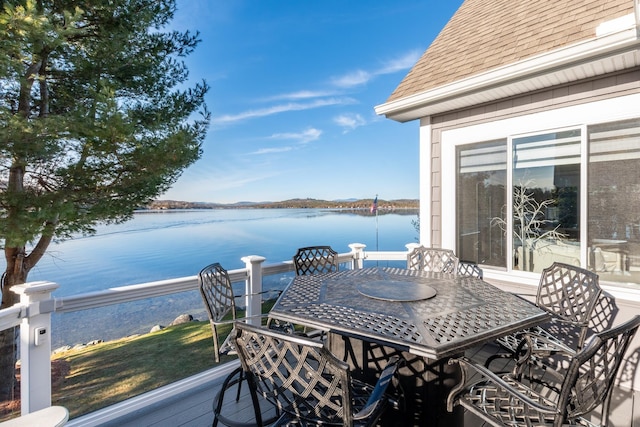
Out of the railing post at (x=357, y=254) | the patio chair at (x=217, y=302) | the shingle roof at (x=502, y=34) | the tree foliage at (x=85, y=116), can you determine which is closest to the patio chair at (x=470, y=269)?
the railing post at (x=357, y=254)

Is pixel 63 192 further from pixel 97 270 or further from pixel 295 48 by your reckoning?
pixel 295 48

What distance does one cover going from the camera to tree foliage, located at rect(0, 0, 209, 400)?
333 cm

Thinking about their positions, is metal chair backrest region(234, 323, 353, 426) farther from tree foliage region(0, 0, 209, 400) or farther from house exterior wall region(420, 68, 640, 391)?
tree foliage region(0, 0, 209, 400)

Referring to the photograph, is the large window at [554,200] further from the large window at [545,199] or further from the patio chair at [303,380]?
the patio chair at [303,380]

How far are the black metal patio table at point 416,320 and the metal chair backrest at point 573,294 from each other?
2.28 feet

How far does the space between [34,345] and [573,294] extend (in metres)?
4.26

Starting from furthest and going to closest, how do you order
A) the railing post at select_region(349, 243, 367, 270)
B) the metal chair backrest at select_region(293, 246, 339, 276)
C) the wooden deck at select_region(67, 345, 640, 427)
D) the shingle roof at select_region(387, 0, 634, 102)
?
the railing post at select_region(349, 243, 367, 270), the metal chair backrest at select_region(293, 246, 339, 276), the shingle roof at select_region(387, 0, 634, 102), the wooden deck at select_region(67, 345, 640, 427)

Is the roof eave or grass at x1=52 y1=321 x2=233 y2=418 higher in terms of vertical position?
the roof eave

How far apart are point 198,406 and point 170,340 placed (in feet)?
10.5

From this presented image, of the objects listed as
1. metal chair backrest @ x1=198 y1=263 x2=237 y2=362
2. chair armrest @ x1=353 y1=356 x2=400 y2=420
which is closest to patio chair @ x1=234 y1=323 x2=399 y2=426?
chair armrest @ x1=353 y1=356 x2=400 y2=420

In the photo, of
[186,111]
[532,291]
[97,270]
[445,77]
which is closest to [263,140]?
[97,270]

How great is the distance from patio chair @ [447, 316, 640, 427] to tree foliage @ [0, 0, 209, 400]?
4.35m

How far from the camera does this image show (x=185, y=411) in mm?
2523

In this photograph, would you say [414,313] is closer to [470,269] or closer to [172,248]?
[470,269]
